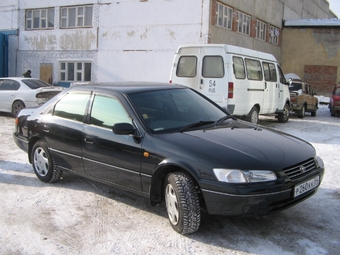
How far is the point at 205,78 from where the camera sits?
33.7 feet

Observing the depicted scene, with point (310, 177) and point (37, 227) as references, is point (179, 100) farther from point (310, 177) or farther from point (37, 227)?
point (37, 227)

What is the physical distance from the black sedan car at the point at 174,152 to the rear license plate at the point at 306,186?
1 centimetres

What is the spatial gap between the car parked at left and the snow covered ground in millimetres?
7438

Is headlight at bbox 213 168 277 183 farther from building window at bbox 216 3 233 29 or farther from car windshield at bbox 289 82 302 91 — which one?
building window at bbox 216 3 233 29

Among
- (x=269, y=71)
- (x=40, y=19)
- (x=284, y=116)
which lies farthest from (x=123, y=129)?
(x=40, y=19)

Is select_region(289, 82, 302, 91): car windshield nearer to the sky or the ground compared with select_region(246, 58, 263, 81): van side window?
nearer to the ground

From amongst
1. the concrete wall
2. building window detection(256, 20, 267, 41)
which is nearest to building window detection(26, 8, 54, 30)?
building window detection(256, 20, 267, 41)

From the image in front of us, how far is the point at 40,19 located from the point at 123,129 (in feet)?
65.7

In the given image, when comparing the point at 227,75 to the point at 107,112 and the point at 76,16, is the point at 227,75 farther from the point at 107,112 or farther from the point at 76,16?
the point at 76,16

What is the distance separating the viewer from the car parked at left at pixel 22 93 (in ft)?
41.3

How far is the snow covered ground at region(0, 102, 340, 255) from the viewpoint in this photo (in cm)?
357

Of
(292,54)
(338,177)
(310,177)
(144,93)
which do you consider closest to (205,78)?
(338,177)

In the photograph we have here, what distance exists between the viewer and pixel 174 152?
150 inches

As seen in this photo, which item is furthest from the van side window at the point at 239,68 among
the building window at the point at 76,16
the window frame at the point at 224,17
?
the building window at the point at 76,16
